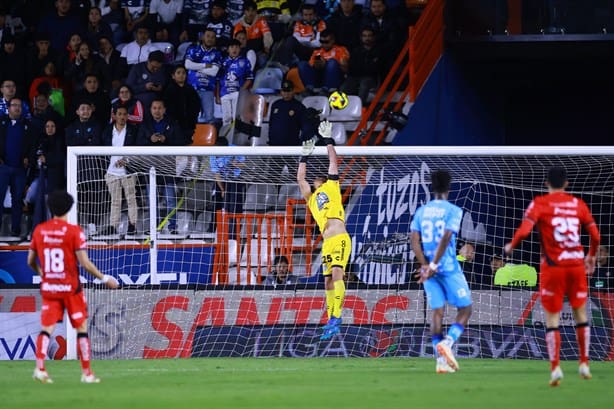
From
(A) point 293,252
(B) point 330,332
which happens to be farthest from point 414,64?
(B) point 330,332

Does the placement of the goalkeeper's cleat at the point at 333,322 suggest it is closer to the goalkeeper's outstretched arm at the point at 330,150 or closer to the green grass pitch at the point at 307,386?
the green grass pitch at the point at 307,386

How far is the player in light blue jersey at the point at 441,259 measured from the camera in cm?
1234

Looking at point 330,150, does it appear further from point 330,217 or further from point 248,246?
point 248,246

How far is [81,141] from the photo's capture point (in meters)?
20.6

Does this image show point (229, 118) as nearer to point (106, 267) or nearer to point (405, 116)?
point (405, 116)

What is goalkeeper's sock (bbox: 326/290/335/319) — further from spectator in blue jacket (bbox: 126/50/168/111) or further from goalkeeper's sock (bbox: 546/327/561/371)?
spectator in blue jacket (bbox: 126/50/168/111)

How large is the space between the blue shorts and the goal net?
4.63 meters

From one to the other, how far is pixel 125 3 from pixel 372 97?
5488 mm

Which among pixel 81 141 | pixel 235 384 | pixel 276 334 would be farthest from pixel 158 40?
pixel 235 384

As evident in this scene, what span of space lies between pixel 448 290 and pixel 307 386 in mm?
1906

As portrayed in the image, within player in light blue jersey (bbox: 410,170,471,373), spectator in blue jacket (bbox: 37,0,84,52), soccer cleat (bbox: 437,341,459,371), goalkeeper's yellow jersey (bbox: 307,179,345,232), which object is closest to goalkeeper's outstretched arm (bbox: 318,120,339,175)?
goalkeeper's yellow jersey (bbox: 307,179,345,232)

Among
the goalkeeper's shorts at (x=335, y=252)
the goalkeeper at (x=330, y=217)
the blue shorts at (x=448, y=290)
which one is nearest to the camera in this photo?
the blue shorts at (x=448, y=290)

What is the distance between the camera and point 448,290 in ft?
41.3

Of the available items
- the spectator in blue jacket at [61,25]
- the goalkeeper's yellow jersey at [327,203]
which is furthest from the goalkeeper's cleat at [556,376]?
the spectator in blue jacket at [61,25]
